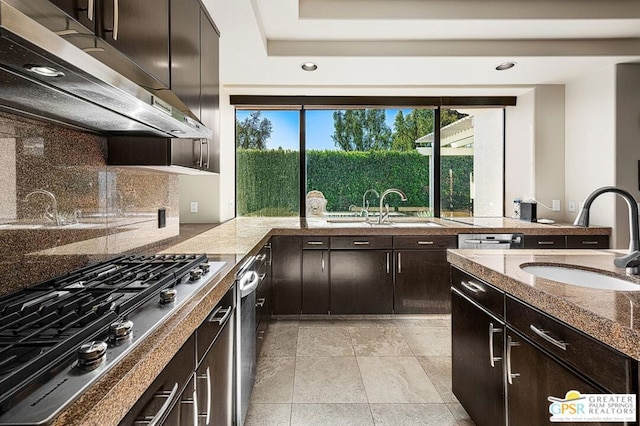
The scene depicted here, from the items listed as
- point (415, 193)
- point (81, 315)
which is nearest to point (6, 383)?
Result: point (81, 315)

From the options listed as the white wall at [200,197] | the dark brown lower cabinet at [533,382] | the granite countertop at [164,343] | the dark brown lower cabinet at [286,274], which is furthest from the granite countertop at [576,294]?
the white wall at [200,197]

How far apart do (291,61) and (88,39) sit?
2243 mm

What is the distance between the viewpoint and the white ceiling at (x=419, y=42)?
8.68 ft

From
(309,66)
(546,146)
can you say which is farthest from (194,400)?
(546,146)

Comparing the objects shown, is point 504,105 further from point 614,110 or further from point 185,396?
point 185,396

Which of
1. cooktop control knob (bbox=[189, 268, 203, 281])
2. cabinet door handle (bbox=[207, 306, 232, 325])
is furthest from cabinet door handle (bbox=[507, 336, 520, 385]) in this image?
cooktop control knob (bbox=[189, 268, 203, 281])

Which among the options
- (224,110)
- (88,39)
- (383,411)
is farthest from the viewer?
(224,110)

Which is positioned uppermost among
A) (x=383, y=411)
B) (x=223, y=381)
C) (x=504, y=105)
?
(x=504, y=105)

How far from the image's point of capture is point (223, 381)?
144 cm

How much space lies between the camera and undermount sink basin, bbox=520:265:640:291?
1.40 metres

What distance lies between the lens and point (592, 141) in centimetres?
341

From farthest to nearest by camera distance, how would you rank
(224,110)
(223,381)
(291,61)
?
(224,110)
(291,61)
(223,381)

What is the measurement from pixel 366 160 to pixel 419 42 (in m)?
1.48

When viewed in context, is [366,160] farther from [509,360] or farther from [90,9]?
[90,9]
